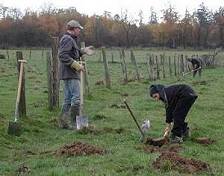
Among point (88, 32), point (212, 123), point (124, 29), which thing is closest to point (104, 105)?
point (212, 123)

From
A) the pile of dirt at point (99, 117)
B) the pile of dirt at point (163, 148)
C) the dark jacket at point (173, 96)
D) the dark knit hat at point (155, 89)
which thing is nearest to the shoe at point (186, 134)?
the dark jacket at point (173, 96)

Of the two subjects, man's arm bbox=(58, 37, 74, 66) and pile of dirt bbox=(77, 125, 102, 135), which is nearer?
pile of dirt bbox=(77, 125, 102, 135)

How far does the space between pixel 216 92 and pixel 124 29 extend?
3993 inches

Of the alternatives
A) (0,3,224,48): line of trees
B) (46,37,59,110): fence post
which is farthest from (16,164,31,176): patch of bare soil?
(0,3,224,48): line of trees

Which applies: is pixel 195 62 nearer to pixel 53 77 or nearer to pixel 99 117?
pixel 53 77

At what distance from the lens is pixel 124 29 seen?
12444 cm

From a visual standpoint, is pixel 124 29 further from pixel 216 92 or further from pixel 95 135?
pixel 95 135

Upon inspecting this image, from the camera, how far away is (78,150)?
33.0ft

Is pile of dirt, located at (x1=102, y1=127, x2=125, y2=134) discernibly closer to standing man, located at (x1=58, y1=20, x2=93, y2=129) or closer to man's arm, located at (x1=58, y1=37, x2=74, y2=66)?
standing man, located at (x1=58, y1=20, x2=93, y2=129)

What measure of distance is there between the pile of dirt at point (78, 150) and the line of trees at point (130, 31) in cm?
8651

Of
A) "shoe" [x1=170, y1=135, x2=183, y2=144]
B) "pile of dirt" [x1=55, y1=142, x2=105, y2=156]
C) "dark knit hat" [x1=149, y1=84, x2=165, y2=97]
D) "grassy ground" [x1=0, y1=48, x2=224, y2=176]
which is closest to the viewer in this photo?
"grassy ground" [x1=0, y1=48, x2=224, y2=176]

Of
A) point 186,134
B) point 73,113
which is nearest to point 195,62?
point 73,113

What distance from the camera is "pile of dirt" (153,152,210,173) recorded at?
8.69m

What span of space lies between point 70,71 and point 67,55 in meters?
0.46
